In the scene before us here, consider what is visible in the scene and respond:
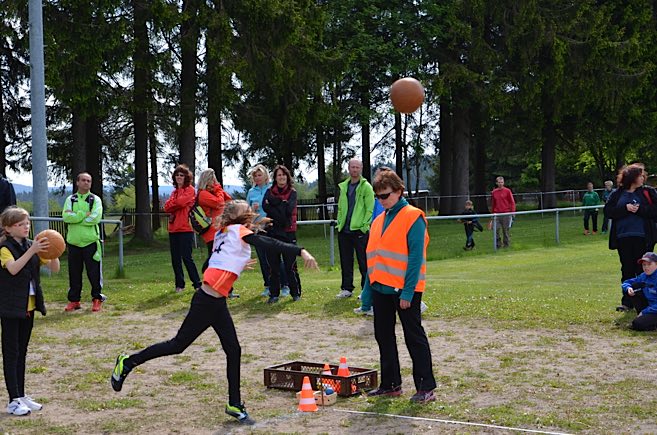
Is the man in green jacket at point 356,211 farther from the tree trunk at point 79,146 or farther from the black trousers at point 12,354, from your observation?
the tree trunk at point 79,146

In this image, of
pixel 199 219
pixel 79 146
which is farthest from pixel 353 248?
pixel 79 146

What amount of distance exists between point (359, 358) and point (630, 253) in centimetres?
444

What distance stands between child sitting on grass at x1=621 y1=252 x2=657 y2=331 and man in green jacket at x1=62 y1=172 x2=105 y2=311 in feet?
24.4

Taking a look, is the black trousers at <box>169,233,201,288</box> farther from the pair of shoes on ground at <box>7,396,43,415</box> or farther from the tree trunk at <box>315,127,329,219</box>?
the tree trunk at <box>315,127,329,219</box>

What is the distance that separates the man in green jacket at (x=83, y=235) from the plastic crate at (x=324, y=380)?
222 inches

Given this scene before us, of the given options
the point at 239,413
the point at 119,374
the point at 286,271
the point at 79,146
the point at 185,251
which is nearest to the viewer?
the point at 239,413

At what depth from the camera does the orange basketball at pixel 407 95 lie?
12.6 m

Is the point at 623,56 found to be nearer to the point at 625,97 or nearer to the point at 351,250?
the point at 625,97

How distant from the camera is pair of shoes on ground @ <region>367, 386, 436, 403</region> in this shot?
7711 mm

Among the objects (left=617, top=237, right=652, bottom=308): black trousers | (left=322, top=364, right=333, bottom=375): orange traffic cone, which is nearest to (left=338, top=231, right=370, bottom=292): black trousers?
(left=617, top=237, right=652, bottom=308): black trousers

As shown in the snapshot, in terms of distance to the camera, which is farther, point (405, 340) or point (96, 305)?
point (96, 305)

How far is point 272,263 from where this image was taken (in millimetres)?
13680

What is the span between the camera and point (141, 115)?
1201 inches

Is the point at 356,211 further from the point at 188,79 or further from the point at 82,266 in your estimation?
the point at 188,79
